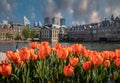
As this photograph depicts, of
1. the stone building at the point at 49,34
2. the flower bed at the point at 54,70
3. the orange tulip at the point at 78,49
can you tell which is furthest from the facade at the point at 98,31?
the flower bed at the point at 54,70

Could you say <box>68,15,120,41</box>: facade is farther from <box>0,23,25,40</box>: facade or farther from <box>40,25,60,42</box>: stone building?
<box>0,23,25,40</box>: facade

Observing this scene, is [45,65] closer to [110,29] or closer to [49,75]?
[49,75]

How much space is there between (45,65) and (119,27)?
97.8 meters

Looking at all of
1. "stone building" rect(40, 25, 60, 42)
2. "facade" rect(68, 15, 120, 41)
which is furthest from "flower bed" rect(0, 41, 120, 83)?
"stone building" rect(40, 25, 60, 42)

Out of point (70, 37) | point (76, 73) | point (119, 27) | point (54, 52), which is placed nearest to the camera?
point (76, 73)

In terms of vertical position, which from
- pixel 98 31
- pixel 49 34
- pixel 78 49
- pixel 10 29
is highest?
pixel 10 29

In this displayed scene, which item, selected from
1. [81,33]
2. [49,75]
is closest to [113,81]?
[49,75]

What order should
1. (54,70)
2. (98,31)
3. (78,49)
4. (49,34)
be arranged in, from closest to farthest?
(54,70), (78,49), (98,31), (49,34)

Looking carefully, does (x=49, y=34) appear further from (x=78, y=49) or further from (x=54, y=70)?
(x=54, y=70)

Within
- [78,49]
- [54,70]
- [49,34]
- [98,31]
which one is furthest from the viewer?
[49,34]

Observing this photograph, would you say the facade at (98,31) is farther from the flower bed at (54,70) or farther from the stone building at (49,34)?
the flower bed at (54,70)

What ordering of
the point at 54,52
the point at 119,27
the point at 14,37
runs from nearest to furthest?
the point at 54,52
the point at 119,27
the point at 14,37

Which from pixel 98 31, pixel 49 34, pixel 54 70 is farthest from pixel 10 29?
pixel 54 70

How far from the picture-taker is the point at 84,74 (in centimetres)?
231
